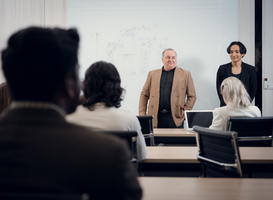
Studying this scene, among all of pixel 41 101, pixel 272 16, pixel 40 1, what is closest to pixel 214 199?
pixel 41 101

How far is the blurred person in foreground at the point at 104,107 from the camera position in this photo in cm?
153

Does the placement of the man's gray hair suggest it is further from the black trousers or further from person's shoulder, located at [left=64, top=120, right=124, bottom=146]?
person's shoulder, located at [left=64, top=120, right=124, bottom=146]

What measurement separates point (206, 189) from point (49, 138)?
0.83m

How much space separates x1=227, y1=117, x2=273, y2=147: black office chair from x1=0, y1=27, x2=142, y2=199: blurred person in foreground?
179 cm

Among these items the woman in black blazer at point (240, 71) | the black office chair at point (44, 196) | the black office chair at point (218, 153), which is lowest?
the black office chair at point (218, 153)

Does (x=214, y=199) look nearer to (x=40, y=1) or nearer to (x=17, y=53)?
(x=17, y=53)

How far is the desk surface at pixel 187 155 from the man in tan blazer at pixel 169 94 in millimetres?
1969

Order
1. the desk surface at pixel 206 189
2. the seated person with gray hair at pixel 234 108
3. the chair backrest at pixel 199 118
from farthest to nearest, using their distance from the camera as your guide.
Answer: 1. the chair backrest at pixel 199 118
2. the seated person with gray hair at pixel 234 108
3. the desk surface at pixel 206 189

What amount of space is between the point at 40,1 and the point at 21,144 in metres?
5.14

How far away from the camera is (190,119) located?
10.3 feet

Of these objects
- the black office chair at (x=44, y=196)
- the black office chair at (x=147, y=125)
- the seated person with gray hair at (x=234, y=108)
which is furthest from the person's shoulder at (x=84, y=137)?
the seated person with gray hair at (x=234, y=108)

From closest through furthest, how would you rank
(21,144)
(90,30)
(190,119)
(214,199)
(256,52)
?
(21,144), (214,199), (190,119), (256,52), (90,30)

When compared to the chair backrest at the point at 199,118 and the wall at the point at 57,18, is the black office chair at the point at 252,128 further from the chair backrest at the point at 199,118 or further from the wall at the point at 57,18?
the wall at the point at 57,18

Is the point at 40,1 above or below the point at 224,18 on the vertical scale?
above
